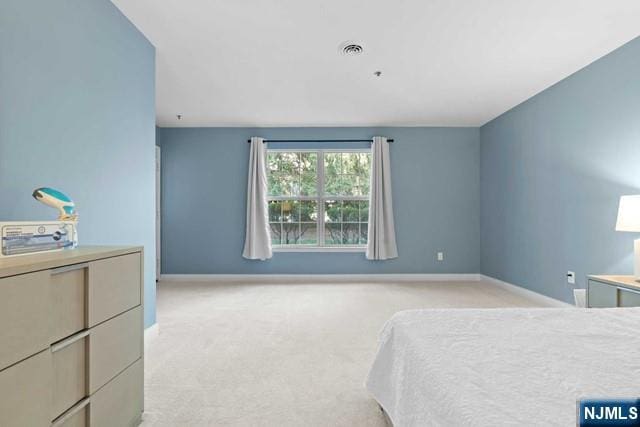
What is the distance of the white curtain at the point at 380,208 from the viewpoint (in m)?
5.12

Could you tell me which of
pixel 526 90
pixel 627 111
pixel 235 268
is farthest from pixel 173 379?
pixel 526 90

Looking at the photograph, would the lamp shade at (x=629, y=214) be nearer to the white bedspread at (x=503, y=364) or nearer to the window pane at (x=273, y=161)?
the white bedspread at (x=503, y=364)

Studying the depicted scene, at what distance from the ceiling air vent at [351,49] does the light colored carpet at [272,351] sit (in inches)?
95.3

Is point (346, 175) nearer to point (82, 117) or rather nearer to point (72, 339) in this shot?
point (82, 117)

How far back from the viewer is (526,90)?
3.77 meters

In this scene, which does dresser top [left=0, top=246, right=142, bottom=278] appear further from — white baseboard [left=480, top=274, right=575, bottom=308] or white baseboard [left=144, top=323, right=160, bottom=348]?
white baseboard [left=480, top=274, right=575, bottom=308]

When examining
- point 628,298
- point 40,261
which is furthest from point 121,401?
point 628,298

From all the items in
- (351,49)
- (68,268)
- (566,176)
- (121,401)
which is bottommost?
(121,401)

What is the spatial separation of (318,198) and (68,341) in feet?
14.2

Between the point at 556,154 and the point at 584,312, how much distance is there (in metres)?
2.58

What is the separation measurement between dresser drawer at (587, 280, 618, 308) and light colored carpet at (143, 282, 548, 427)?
1.38 meters

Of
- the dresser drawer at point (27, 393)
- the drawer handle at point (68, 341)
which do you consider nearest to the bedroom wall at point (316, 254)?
the drawer handle at point (68, 341)

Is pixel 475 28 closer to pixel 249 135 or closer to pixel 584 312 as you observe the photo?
pixel 584 312

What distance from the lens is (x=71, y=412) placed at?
1225mm
